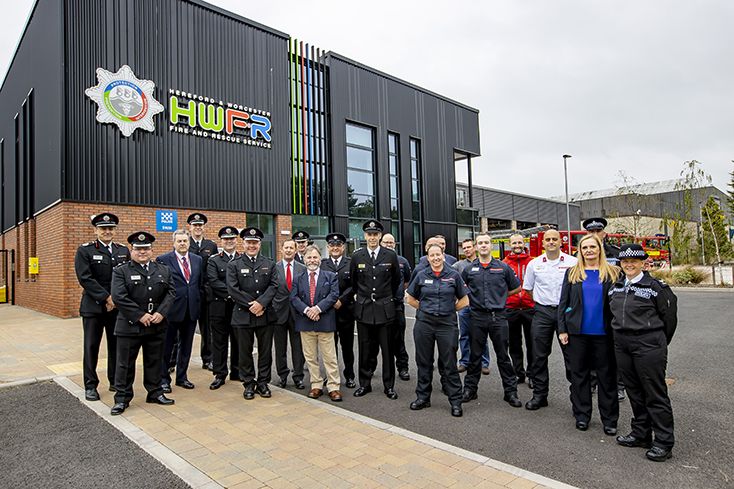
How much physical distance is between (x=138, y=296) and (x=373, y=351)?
2.85m

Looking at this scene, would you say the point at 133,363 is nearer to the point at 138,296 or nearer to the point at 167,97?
the point at 138,296

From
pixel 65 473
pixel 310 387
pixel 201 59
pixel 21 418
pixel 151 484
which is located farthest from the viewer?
pixel 201 59

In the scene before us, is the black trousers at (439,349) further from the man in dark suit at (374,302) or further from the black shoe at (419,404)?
the man in dark suit at (374,302)

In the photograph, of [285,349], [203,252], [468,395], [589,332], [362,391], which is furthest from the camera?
[203,252]

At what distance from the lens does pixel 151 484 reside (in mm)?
3482

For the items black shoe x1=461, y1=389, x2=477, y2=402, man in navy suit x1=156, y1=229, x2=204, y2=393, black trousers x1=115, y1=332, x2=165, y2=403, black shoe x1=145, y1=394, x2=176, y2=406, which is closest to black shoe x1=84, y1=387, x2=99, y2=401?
black trousers x1=115, y1=332, x2=165, y2=403

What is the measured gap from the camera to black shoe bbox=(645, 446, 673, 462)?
12.6ft

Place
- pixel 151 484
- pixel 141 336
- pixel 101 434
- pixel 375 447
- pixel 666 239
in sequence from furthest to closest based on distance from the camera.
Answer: pixel 666 239
pixel 141 336
pixel 101 434
pixel 375 447
pixel 151 484

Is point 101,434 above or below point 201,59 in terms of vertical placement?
below

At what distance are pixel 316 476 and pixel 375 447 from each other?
69 centimetres

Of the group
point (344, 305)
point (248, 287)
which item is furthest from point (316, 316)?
point (248, 287)

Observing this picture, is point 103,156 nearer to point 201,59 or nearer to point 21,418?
point 201,59

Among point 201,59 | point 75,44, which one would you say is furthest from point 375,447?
point 201,59

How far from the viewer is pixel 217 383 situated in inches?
245
